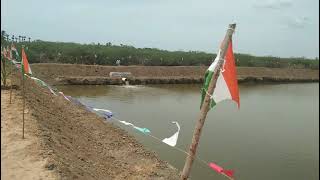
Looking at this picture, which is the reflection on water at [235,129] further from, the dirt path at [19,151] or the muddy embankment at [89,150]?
the dirt path at [19,151]

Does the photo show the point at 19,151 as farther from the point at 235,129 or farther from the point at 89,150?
the point at 235,129

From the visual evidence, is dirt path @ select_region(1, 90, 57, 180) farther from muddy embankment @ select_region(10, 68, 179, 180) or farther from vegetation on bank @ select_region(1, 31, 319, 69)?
vegetation on bank @ select_region(1, 31, 319, 69)

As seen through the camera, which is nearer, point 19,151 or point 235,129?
point 19,151

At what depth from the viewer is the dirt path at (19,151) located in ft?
19.3

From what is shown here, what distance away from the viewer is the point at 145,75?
101ft

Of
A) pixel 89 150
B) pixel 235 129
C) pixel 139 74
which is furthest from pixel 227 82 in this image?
pixel 139 74

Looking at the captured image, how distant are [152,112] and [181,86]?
12.4 meters

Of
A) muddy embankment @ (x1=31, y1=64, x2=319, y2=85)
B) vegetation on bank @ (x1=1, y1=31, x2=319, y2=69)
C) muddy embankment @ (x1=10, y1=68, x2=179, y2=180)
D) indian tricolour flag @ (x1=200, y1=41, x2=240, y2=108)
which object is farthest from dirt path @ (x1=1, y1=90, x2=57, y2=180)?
vegetation on bank @ (x1=1, y1=31, x2=319, y2=69)

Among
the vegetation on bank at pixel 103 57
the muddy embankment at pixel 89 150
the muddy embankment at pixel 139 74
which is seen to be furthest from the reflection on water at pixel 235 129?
the vegetation on bank at pixel 103 57

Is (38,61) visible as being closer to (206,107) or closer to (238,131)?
(238,131)

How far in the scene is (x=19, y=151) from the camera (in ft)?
21.8

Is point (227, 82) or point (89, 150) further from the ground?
point (227, 82)

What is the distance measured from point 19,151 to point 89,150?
6.80 ft

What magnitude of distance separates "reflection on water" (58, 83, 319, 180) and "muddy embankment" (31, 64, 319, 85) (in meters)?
3.09
